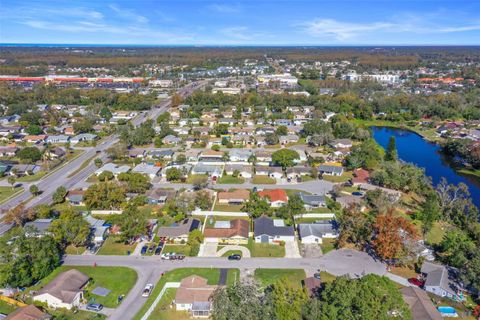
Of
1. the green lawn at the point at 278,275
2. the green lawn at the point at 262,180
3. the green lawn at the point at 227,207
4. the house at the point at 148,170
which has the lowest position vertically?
the green lawn at the point at 278,275

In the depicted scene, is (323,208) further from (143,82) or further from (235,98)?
(143,82)

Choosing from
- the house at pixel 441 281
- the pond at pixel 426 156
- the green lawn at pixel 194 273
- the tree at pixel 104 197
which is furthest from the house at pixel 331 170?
the tree at pixel 104 197

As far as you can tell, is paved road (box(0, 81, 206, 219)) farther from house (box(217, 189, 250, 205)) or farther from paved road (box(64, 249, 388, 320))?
house (box(217, 189, 250, 205))

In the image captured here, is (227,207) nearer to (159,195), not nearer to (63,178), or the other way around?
(159,195)

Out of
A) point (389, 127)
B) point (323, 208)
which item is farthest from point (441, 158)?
point (323, 208)

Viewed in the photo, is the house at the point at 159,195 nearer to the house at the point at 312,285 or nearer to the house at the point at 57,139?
the house at the point at 312,285

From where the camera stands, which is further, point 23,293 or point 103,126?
point 103,126
